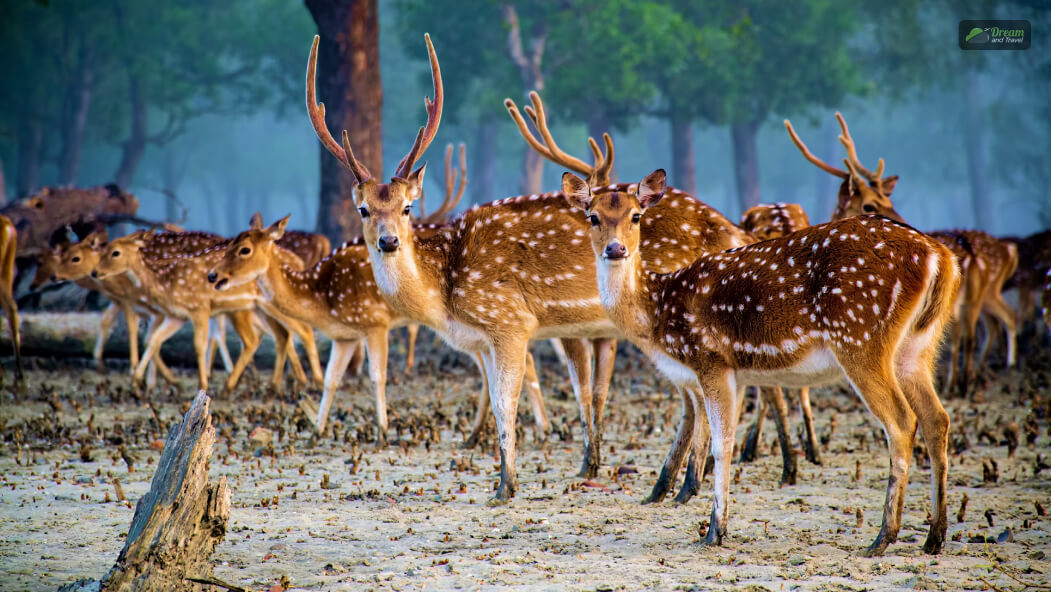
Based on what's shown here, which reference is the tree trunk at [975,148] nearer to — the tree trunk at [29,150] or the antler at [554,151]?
the tree trunk at [29,150]

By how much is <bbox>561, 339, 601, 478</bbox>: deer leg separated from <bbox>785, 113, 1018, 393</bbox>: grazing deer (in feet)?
8.08

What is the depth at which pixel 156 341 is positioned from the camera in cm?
981

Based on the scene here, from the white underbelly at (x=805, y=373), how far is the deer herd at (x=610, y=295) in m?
0.01

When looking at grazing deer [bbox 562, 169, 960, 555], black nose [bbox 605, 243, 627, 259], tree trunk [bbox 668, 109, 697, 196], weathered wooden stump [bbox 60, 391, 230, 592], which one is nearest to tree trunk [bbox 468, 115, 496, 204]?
tree trunk [bbox 668, 109, 697, 196]

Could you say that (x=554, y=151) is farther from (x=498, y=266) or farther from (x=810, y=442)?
(x=810, y=442)

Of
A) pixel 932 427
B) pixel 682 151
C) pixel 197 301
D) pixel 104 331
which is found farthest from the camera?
pixel 682 151

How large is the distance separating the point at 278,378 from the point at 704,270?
5.73 meters

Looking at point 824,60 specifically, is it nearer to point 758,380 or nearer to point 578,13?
point 578,13

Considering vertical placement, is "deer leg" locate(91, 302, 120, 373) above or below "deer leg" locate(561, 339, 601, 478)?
above

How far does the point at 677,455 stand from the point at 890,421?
1577 mm

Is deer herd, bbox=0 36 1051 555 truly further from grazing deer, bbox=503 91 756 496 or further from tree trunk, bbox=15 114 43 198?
tree trunk, bbox=15 114 43 198

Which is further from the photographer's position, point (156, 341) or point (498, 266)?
point (156, 341)

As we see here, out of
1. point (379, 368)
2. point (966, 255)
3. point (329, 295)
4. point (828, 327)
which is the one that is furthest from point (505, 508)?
point (966, 255)

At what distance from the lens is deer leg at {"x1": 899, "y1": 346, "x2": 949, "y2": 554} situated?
15.4 feet
